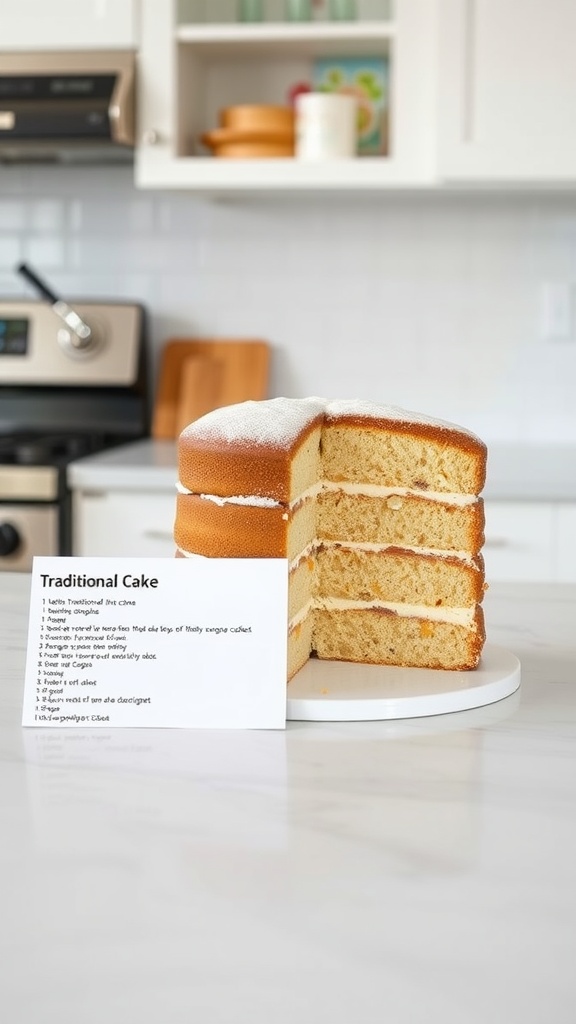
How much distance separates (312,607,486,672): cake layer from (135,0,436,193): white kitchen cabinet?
1.69 metres

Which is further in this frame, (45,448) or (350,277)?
(350,277)

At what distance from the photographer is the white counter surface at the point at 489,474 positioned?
241cm

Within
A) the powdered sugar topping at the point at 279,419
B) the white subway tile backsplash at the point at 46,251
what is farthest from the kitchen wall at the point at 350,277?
the powdered sugar topping at the point at 279,419

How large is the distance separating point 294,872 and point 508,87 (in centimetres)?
214

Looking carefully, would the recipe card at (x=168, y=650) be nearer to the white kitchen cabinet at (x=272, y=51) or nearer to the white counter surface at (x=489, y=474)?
the white counter surface at (x=489, y=474)

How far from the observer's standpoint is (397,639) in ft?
3.53

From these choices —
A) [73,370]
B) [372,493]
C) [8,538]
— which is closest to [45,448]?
[8,538]

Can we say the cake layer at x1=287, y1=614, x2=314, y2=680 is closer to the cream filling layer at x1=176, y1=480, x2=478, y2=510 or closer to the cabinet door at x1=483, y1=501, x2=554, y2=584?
the cream filling layer at x1=176, y1=480, x2=478, y2=510

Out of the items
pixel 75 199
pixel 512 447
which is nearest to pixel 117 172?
pixel 75 199

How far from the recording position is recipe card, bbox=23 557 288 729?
927mm

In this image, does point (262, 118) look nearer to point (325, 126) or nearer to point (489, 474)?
point (325, 126)

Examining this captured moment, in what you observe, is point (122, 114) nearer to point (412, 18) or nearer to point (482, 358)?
point (412, 18)

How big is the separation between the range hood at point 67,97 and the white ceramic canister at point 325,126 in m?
0.36

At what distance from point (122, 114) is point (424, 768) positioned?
80.8 inches
